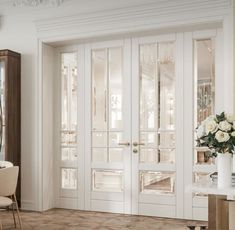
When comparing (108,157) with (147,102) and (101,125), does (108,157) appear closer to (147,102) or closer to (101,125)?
(101,125)

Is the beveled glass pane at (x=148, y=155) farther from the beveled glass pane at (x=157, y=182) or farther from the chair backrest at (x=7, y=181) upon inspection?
the chair backrest at (x=7, y=181)

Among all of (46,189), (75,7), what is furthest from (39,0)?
(46,189)

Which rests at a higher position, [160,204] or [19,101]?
[19,101]

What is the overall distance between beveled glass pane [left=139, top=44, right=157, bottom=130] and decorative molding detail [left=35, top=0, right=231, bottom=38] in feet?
1.30

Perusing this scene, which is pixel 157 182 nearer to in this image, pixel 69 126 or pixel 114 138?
pixel 114 138

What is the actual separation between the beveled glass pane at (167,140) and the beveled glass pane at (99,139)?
802 mm

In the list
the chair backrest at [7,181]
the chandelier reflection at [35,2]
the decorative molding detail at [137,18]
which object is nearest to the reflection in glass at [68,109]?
the decorative molding detail at [137,18]

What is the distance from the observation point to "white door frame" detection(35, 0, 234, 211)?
471cm

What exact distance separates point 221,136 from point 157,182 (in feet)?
8.61

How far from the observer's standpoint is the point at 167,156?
529 cm

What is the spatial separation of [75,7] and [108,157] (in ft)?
6.91

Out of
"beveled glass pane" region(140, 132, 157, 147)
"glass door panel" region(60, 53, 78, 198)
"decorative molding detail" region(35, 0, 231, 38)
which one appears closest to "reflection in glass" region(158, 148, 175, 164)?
"beveled glass pane" region(140, 132, 157, 147)

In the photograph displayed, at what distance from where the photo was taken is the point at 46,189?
5785mm

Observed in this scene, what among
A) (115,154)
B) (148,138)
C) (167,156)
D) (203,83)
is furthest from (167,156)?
(203,83)
